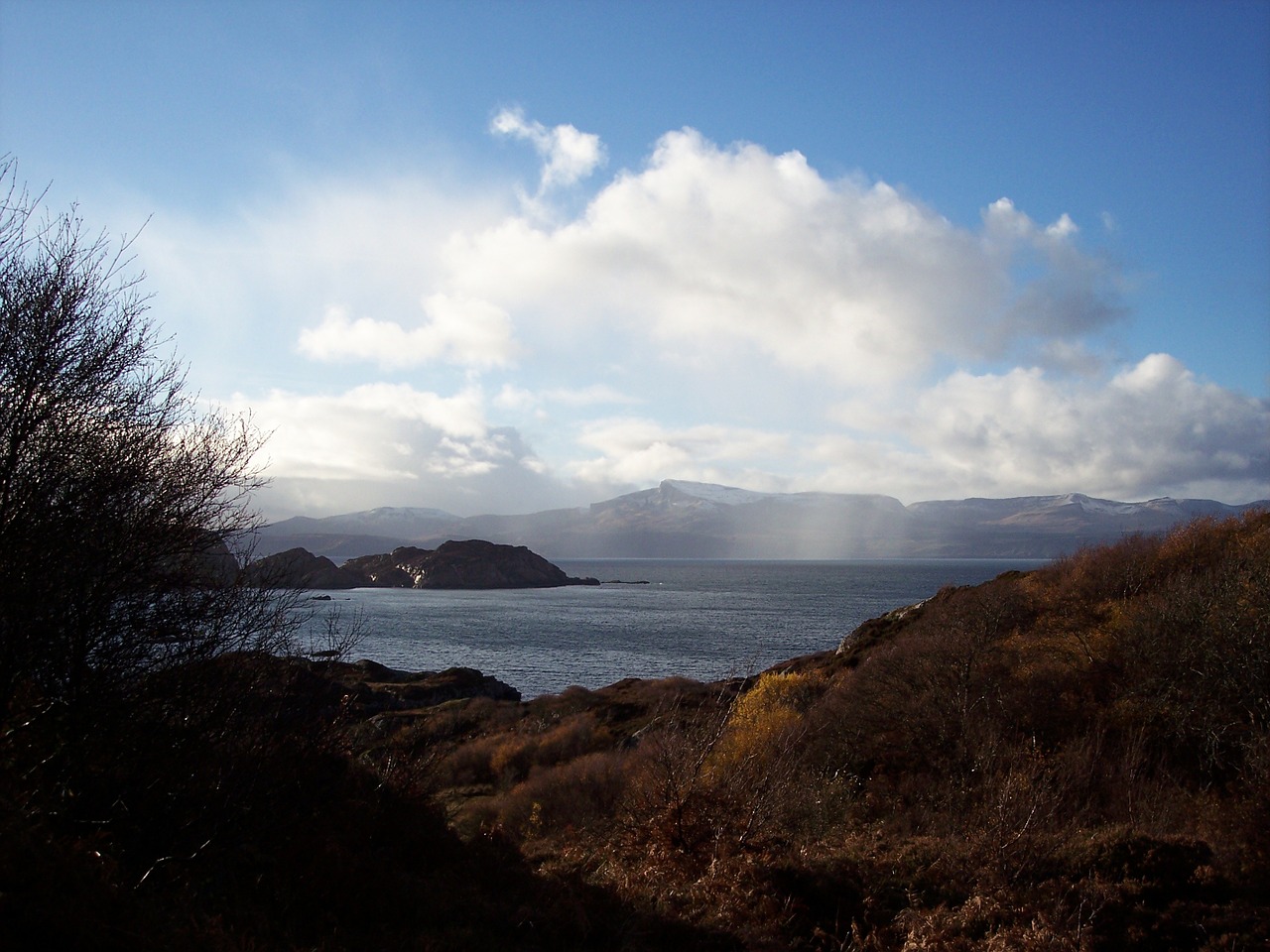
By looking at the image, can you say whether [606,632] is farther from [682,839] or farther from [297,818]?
[297,818]

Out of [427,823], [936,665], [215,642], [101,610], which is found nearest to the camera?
[101,610]

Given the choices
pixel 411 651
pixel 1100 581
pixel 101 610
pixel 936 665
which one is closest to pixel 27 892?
pixel 101 610

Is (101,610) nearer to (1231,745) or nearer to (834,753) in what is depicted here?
(834,753)

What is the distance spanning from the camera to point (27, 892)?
Result: 20.2ft

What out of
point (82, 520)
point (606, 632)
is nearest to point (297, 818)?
point (82, 520)

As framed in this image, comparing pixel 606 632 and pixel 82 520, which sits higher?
pixel 82 520

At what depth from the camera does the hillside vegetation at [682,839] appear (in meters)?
8.67

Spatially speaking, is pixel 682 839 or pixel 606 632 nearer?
pixel 682 839

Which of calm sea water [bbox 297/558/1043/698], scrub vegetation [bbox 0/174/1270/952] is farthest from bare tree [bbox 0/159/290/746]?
calm sea water [bbox 297/558/1043/698]

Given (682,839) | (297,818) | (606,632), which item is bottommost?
(606,632)

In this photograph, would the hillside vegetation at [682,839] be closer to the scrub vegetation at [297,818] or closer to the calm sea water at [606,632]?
the scrub vegetation at [297,818]

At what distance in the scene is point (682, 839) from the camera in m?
13.1

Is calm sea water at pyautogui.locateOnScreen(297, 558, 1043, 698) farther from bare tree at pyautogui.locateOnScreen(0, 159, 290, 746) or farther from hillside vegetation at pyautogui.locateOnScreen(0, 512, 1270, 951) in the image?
bare tree at pyautogui.locateOnScreen(0, 159, 290, 746)

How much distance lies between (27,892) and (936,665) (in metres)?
26.4
